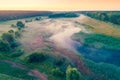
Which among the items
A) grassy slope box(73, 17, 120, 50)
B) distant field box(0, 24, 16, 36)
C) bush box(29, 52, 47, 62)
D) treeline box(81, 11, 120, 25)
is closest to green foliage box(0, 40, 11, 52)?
distant field box(0, 24, 16, 36)

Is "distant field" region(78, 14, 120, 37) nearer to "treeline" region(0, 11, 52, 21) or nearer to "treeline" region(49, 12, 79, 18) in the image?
"treeline" region(49, 12, 79, 18)

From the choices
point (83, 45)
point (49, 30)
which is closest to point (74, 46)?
point (83, 45)

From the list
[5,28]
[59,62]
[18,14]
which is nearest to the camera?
[59,62]

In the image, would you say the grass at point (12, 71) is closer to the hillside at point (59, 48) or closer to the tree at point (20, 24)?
Result: the hillside at point (59, 48)

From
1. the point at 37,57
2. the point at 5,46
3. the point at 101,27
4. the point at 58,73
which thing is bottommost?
the point at 58,73

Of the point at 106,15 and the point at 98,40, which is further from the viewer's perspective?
the point at 106,15

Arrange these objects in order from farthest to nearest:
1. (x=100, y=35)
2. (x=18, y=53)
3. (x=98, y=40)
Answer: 1. (x=100, y=35)
2. (x=98, y=40)
3. (x=18, y=53)

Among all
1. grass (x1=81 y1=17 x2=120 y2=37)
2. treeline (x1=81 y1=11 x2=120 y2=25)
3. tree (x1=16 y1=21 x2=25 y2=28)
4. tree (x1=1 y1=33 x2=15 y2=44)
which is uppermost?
treeline (x1=81 y1=11 x2=120 y2=25)

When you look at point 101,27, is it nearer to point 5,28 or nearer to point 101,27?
point 101,27

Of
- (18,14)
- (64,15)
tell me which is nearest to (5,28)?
(18,14)

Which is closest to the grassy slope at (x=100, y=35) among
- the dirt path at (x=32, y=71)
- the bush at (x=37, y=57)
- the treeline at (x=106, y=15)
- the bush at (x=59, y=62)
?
the treeline at (x=106, y=15)
